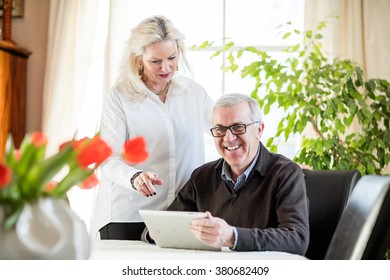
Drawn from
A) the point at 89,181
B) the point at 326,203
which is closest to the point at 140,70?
the point at 326,203

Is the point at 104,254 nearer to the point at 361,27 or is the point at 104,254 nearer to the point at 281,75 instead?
the point at 281,75

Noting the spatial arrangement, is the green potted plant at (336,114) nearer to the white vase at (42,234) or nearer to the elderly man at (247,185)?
the elderly man at (247,185)

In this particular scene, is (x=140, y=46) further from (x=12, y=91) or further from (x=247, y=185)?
(x=12, y=91)

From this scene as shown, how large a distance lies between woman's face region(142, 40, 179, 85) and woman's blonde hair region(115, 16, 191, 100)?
22 millimetres

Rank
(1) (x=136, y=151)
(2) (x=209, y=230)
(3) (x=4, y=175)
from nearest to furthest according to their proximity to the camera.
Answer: (3) (x=4, y=175) < (1) (x=136, y=151) < (2) (x=209, y=230)

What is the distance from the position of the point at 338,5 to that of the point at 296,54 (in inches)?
Result: 14.3

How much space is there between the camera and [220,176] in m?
2.24

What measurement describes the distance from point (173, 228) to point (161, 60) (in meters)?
0.88

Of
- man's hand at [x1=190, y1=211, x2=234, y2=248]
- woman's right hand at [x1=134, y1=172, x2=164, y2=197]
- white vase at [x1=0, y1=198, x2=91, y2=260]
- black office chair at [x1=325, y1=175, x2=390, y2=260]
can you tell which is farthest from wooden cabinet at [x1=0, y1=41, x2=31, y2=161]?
white vase at [x1=0, y1=198, x2=91, y2=260]

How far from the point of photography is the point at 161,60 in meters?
2.45

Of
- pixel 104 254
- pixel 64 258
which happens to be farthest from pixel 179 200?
pixel 64 258

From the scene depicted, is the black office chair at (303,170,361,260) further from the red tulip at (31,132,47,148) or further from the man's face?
the red tulip at (31,132,47,148)

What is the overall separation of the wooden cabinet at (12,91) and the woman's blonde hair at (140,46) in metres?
1.47

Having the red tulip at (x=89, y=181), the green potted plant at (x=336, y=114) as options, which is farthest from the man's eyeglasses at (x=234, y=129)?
the red tulip at (x=89, y=181)
